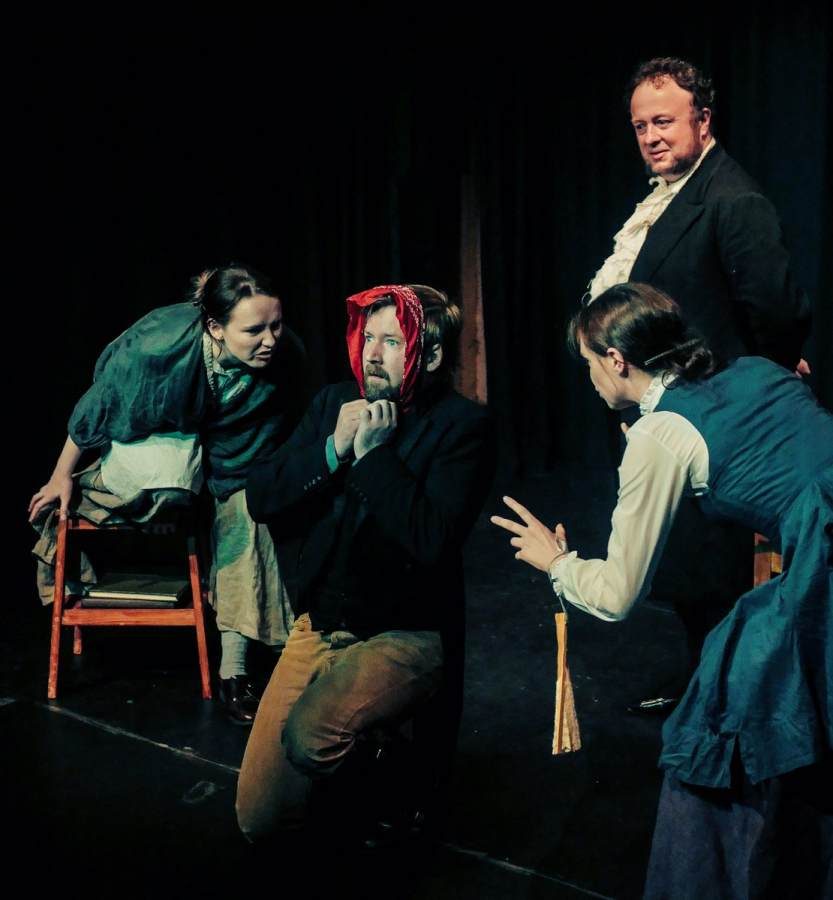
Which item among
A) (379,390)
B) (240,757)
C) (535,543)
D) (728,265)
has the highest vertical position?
(728,265)

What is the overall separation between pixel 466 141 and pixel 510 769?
380 cm

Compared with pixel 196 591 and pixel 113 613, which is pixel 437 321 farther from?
pixel 113 613

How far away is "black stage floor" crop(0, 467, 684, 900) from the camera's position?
216 cm

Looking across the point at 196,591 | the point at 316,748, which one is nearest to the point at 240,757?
the point at 196,591

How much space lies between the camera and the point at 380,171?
5.46m

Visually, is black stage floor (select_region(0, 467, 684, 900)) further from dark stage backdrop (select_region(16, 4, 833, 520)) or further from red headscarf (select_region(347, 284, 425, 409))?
dark stage backdrop (select_region(16, 4, 833, 520))

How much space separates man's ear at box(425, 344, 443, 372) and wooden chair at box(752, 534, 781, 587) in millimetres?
756

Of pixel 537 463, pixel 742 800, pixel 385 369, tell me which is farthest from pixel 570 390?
pixel 742 800

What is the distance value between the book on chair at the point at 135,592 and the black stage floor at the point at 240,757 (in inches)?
10.3

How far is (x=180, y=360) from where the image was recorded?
2.76 m

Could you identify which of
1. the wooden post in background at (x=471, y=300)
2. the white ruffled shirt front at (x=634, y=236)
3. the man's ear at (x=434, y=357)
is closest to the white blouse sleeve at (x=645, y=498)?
the man's ear at (x=434, y=357)

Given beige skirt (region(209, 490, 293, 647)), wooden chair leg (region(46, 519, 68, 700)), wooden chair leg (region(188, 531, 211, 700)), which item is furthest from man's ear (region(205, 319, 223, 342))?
wooden chair leg (region(46, 519, 68, 700))

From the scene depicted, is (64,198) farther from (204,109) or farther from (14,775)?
(14,775)

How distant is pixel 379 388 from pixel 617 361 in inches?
20.2
